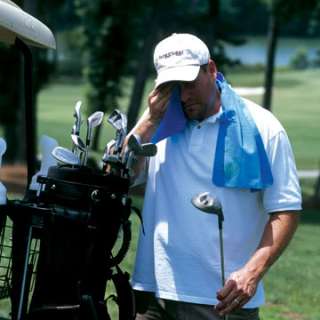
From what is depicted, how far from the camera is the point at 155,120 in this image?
137 inches

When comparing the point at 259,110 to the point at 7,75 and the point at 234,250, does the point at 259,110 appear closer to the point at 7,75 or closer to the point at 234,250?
the point at 234,250

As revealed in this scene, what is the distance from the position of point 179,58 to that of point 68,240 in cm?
66

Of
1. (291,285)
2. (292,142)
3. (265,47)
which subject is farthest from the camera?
(265,47)

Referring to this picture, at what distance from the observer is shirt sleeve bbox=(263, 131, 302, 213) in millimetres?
3336

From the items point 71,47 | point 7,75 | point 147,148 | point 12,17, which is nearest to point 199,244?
point 147,148

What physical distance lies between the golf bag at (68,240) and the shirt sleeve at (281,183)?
46cm

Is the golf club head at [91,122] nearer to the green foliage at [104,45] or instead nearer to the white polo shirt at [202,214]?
the white polo shirt at [202,214]

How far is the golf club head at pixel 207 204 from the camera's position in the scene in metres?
3.09

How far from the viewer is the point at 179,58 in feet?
10.8

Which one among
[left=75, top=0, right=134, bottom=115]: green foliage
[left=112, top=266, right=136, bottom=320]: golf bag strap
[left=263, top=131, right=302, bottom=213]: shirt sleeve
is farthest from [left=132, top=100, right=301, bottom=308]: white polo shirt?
[left=75, top=0, right=134, bottom=115]: green foliage

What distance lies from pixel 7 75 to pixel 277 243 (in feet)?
93.0

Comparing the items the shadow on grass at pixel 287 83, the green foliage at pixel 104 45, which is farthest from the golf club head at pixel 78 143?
the shadow on grass at pixel 287 83

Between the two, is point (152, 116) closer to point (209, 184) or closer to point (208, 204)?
point (209, 184)

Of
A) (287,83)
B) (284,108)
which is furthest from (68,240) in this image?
(287,83)
